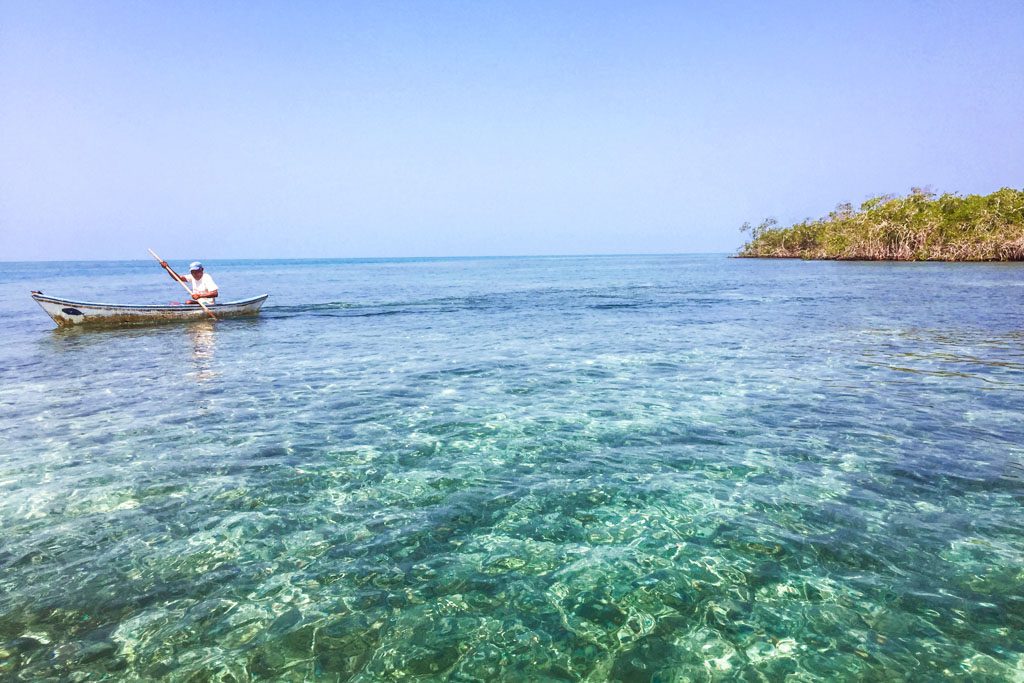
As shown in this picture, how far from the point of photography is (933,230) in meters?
78.8

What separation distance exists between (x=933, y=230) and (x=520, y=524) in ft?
316

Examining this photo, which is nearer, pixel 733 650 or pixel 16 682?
pixel 16 682

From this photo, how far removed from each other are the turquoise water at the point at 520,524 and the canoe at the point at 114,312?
37.5 feet

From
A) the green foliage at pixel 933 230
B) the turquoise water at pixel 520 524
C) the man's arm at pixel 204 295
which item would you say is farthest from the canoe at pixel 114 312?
the green foliage at pixel 933 230

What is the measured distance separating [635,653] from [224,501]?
561 centimetres

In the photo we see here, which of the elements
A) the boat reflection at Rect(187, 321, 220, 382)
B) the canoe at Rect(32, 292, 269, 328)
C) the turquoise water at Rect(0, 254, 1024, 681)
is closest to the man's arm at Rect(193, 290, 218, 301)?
the canoe at Rect(32, 292, 269, 328)

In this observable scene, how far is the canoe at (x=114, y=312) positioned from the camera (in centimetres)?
2383

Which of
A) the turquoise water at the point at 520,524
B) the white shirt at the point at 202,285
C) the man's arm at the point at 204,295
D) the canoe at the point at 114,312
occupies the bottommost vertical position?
the turquoise water at the point at 520,524

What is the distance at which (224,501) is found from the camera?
725 cm

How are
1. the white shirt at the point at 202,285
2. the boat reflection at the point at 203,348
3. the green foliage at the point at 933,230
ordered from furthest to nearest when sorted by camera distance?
the green foliage at the point at 933,230, the white shirt at the point at 202,285, the boat reflection at the point at 203,348

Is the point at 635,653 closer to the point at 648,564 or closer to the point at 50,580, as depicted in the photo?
the point at 648,564

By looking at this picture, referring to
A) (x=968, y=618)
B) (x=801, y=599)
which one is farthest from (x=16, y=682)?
(x=968, y=618)

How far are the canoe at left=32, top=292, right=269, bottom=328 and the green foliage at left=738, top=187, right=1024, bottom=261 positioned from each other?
89058 mm

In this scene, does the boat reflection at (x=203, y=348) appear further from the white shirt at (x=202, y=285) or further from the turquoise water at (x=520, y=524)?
the white shirt at (x=202, y=285)
